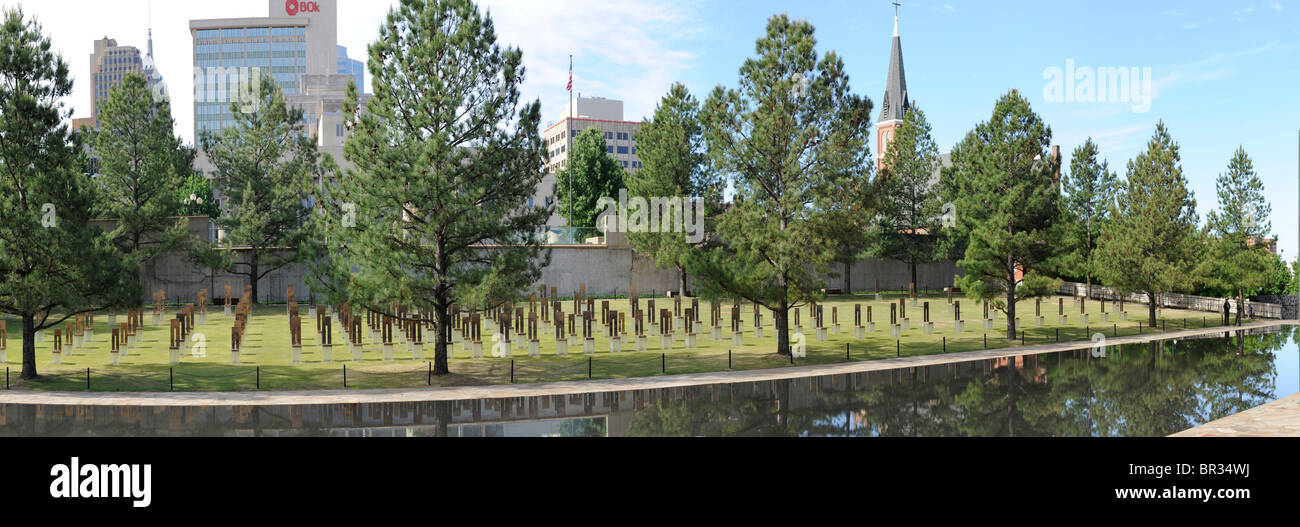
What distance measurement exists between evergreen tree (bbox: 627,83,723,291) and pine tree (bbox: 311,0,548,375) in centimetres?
3092

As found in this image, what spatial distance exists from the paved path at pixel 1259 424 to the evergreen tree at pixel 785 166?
13.0 m

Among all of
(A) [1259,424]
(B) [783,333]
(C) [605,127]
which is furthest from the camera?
(C) [605,127]

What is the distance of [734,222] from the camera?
28.5 meters

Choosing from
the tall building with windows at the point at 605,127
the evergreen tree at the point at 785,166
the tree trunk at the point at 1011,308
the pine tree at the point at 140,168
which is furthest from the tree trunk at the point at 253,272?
the tall building with windows at the point at 605,127

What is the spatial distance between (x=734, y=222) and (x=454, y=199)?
34.3ft

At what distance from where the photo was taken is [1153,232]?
42.4 meters

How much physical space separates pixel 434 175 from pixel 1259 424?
2181cm

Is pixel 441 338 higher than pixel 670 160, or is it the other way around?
pixel 670 160

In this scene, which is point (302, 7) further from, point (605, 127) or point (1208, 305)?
point (1208, 305)

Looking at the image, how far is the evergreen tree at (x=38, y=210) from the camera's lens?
2309 centimetres

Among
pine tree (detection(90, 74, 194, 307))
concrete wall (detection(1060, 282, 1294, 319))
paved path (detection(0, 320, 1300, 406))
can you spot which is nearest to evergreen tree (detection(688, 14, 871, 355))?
paved path (detection(0, 320, 1300, 406))

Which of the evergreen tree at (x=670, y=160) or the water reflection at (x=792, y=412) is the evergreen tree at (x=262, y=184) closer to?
the evergreen tree at (x=670, y=160)

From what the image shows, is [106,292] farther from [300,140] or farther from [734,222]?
[300,140]

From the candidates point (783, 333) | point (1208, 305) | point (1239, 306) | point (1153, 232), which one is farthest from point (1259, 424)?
point (1208, 305)
